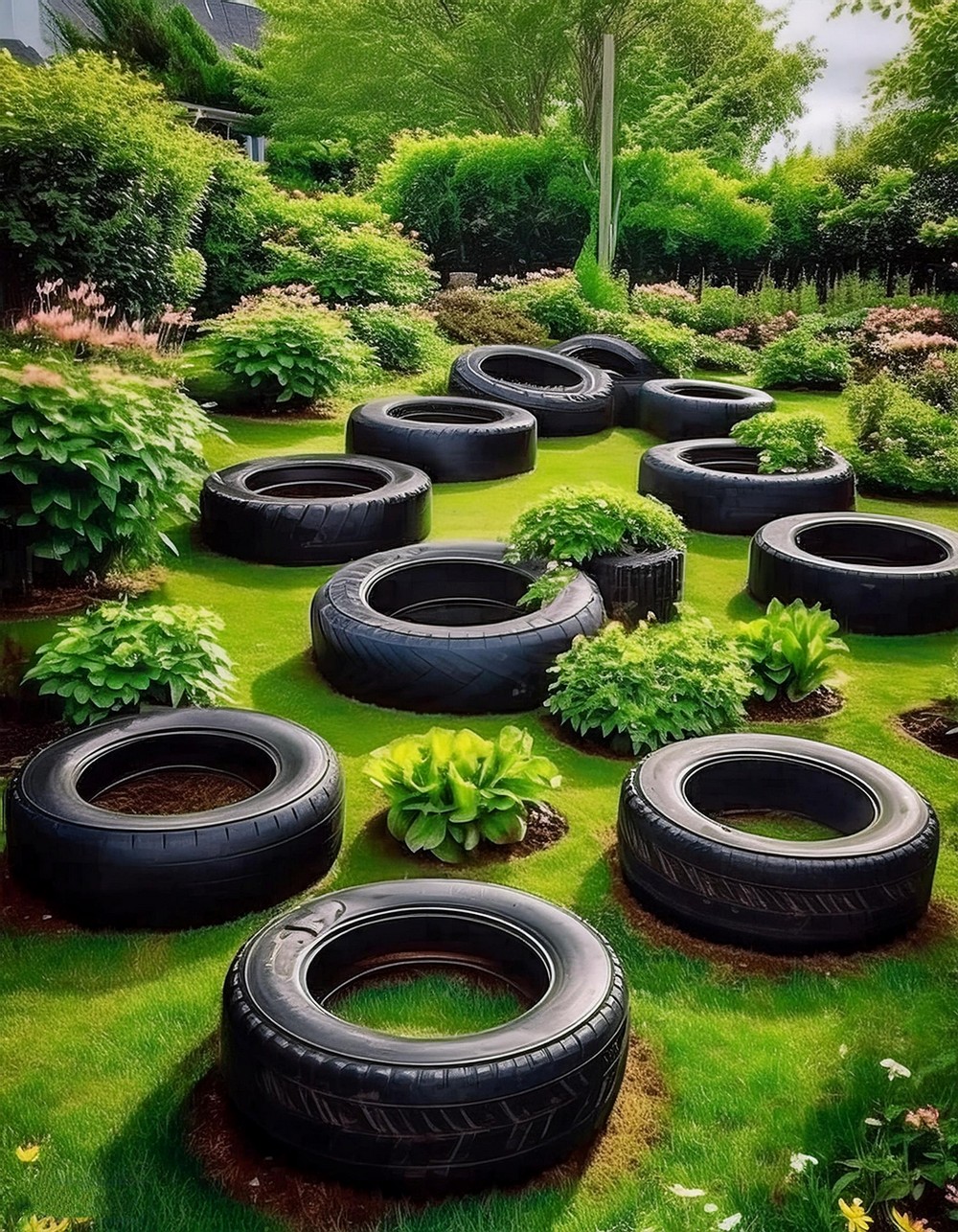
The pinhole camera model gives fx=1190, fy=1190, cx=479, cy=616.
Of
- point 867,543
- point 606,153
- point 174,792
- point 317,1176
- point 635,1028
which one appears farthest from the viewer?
point 606,153

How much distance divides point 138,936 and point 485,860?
5.04ft

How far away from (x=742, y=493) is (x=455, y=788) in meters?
5.74

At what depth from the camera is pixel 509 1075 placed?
11.2ft

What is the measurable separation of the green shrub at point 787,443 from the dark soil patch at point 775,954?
6141 millimetres

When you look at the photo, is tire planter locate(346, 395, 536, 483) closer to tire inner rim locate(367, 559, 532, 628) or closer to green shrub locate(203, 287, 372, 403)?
green shrub locate(203, 287, 372, 403)

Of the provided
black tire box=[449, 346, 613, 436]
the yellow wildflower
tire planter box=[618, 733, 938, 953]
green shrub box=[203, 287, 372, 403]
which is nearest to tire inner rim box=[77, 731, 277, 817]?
tire planter box=[618, 733, 938, 953]

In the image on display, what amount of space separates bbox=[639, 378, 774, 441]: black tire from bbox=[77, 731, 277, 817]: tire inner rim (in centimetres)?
913

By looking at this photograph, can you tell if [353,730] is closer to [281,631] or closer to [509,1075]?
[281,631]

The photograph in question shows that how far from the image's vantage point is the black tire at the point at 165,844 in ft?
15.4

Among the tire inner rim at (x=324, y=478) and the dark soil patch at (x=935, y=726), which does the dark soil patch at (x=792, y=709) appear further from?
the tire inner rim at (x=324, y=478)

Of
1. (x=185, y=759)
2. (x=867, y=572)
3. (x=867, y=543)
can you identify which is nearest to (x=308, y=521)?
(x=185, y=759)

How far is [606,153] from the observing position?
2155 cm

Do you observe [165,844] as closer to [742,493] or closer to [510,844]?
[510,844]

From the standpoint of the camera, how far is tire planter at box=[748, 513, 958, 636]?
811 centimetres
